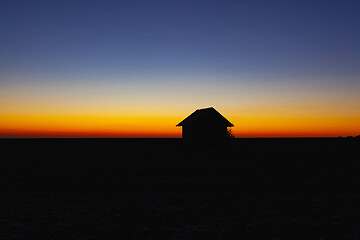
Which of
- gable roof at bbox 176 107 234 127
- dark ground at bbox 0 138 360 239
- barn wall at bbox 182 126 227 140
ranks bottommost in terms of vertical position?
dark ground at bbox 0 138 360 239

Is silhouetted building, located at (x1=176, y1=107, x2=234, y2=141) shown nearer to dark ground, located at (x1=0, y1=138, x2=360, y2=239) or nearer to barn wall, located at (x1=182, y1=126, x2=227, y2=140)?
barn wall, located at (x1=182, y1=126, x2=227, y2=140)

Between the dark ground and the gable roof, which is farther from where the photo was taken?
the gable roof

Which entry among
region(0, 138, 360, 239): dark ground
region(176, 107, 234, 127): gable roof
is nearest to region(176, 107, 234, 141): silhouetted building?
region(176, 107, 234, 127): gable roof

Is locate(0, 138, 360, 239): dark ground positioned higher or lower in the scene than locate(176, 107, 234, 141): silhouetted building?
lower

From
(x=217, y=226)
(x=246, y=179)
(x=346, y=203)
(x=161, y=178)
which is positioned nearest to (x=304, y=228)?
(x=217, y=226)

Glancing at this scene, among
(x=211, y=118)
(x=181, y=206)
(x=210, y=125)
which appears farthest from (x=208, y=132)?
(x=181, y=206)

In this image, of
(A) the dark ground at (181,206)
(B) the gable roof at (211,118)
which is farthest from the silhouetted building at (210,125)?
(A) the dark ground at (181,206)

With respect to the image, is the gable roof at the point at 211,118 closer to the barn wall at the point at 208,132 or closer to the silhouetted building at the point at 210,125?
the silhouetted building at the point at 210,125

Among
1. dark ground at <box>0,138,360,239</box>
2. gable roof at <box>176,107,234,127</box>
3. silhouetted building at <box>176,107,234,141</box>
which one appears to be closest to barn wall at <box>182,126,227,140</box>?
silhouetted building at <box>176,107,234,141</box>

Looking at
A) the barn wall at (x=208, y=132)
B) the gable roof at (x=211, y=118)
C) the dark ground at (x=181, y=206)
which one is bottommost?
the dark ground at (x=181, y=206)

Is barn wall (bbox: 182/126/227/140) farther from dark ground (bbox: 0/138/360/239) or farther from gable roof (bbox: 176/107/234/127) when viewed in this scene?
dark ground (bbox: 0/138/360/239)

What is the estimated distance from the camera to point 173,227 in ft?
30.1

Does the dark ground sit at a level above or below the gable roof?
below

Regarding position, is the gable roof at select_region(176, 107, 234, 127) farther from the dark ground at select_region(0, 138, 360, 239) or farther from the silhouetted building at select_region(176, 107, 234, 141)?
the dark ground at select_region(0, 138, 360, 239)
